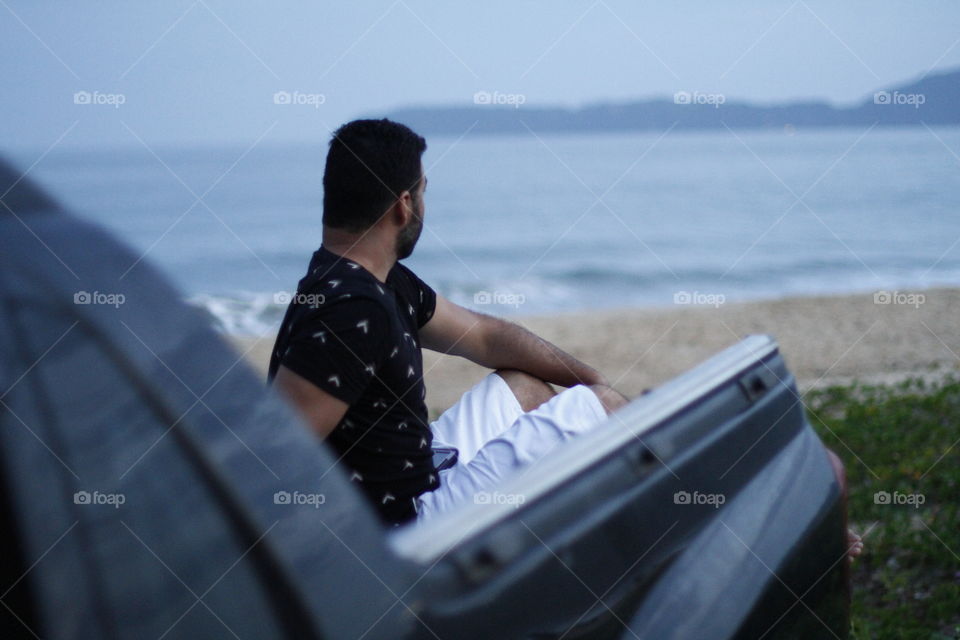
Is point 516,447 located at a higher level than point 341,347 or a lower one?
lower

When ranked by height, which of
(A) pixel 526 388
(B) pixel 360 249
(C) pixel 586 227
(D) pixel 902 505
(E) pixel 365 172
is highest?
(E) pixel 365 172

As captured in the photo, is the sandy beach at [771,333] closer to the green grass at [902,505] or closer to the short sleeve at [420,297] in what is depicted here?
the green grass at [902,505]

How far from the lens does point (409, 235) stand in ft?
9.53

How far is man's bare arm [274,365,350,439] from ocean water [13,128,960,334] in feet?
A: 3.20

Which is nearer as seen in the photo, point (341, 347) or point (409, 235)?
point (341, 347)

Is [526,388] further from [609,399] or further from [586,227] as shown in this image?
[586,227]

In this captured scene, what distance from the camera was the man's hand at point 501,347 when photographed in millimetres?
3318

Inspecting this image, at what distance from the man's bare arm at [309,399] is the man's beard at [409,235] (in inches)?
26.8

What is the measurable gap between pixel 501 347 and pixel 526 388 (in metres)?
0.18

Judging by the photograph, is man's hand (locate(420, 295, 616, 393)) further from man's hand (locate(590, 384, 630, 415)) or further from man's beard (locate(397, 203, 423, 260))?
man's beard (locate(397, 203, 423, 260))

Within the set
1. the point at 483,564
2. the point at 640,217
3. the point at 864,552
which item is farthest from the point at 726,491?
the point at 640,217

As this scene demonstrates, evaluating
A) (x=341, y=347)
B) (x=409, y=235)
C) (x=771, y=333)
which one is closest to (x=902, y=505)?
(x=409, y=235)

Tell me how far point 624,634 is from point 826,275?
2207 cm

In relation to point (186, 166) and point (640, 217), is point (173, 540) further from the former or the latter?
point (186, 166)
